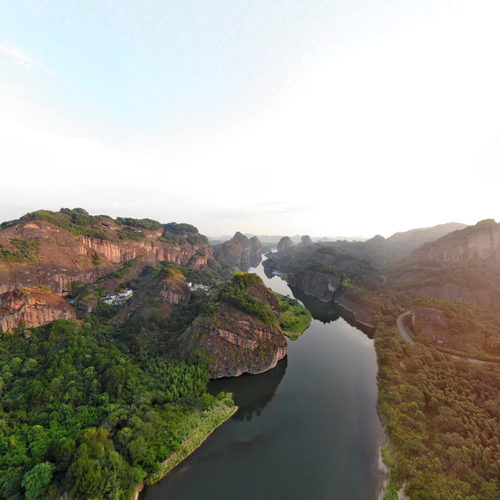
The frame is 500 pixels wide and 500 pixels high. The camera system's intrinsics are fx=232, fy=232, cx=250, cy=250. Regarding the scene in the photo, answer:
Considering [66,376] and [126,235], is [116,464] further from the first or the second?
[126,235]

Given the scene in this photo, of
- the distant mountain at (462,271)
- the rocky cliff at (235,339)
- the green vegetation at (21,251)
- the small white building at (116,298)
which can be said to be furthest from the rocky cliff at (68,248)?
the distant mountain at (462,271)

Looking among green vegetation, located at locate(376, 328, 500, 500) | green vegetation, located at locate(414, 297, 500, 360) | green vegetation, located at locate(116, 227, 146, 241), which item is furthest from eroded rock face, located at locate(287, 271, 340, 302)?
green vegetation, located at locate(116, 227, 146, 241)

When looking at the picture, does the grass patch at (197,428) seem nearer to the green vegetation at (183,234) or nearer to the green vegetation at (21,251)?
the green vegetation at (21,251)

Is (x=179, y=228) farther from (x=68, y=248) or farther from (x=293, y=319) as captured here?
(x=293, y=319)

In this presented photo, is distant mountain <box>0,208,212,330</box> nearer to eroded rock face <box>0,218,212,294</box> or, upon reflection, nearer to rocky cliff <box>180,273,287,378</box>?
eroded rock face <box>0,218,212,294</box>

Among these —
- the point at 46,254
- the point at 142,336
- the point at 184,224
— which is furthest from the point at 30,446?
the point at 184,224

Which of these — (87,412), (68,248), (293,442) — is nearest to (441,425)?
(293,442)

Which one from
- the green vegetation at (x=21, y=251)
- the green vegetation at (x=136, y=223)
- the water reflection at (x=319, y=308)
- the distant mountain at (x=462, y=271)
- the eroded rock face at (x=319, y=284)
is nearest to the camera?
the green vegetation at (x=21, y=251)
